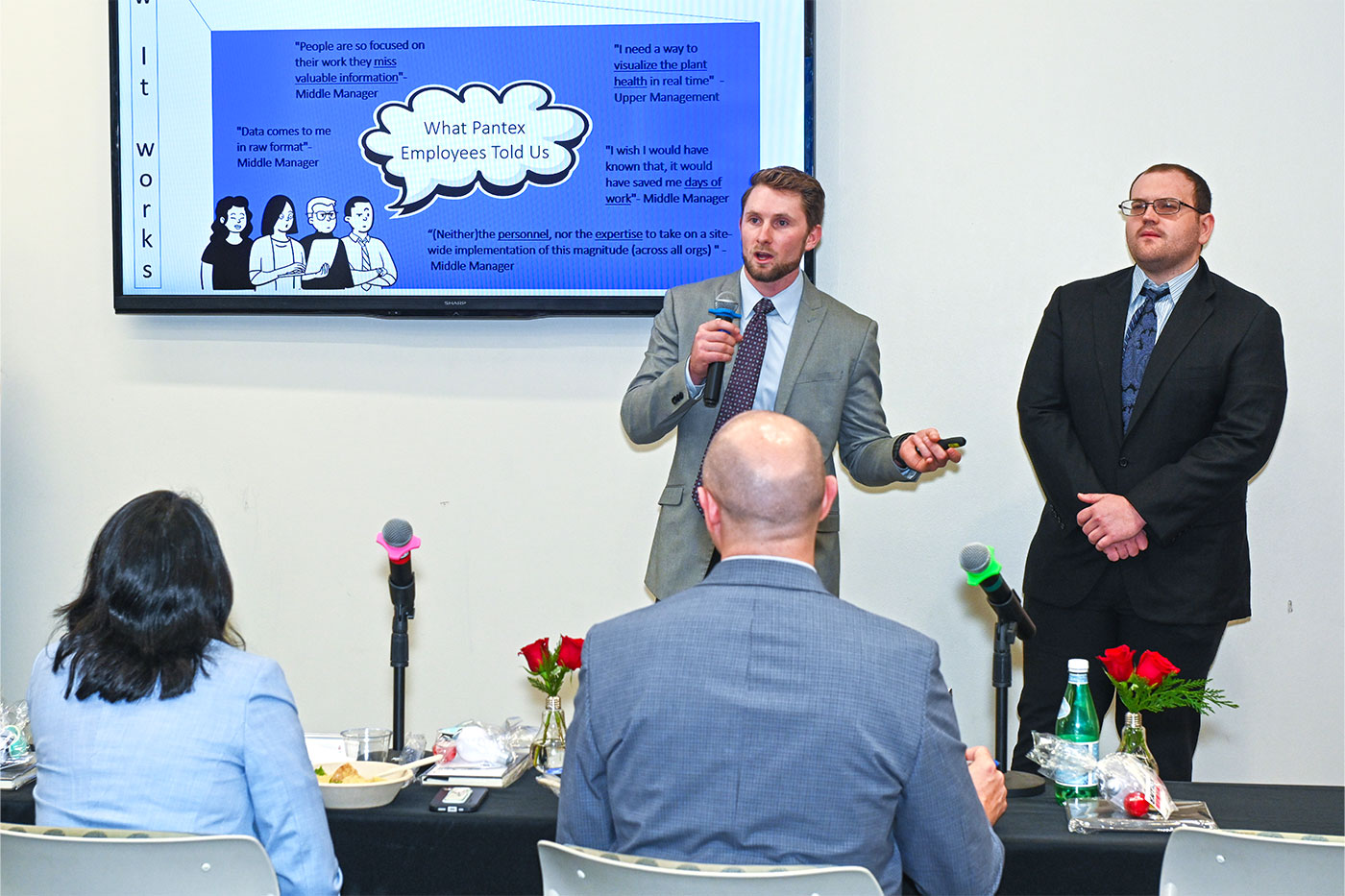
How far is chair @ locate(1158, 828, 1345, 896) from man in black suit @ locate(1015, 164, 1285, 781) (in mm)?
1403

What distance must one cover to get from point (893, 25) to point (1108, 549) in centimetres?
167

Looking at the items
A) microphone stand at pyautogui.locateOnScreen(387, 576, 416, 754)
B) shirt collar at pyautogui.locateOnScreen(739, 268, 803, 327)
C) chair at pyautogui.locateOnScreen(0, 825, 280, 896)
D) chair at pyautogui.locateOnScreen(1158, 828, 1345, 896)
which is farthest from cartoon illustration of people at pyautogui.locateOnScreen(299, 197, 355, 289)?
chair at pyautogui.locateOnScreen(1158, 828, 1345, 896)

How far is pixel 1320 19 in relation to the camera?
350 cm

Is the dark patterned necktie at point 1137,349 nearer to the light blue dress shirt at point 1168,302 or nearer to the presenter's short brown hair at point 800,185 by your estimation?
the light blue dress shirt at point 1168,302

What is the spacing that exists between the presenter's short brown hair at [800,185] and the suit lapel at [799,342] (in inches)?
7.9

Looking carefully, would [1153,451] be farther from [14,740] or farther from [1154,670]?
[14,740]

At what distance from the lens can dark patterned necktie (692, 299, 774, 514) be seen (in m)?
3.00

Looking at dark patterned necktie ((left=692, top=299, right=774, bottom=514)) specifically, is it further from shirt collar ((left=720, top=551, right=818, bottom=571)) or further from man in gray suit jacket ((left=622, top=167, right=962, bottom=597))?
shirt collar ((left=720, top=551, right=818, bottom=571))

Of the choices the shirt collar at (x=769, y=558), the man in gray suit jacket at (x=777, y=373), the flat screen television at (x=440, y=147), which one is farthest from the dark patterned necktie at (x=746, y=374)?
the shirt collar at (x=769, y=558)

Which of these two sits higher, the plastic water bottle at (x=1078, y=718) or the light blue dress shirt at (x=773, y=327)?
the light blue dress shirt at (x=773, y=327)

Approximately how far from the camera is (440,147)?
367cm

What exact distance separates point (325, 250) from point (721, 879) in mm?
2827

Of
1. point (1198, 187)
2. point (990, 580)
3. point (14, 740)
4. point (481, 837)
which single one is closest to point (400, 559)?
point (481, 837)

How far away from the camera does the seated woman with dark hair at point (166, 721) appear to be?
160 centimetres
